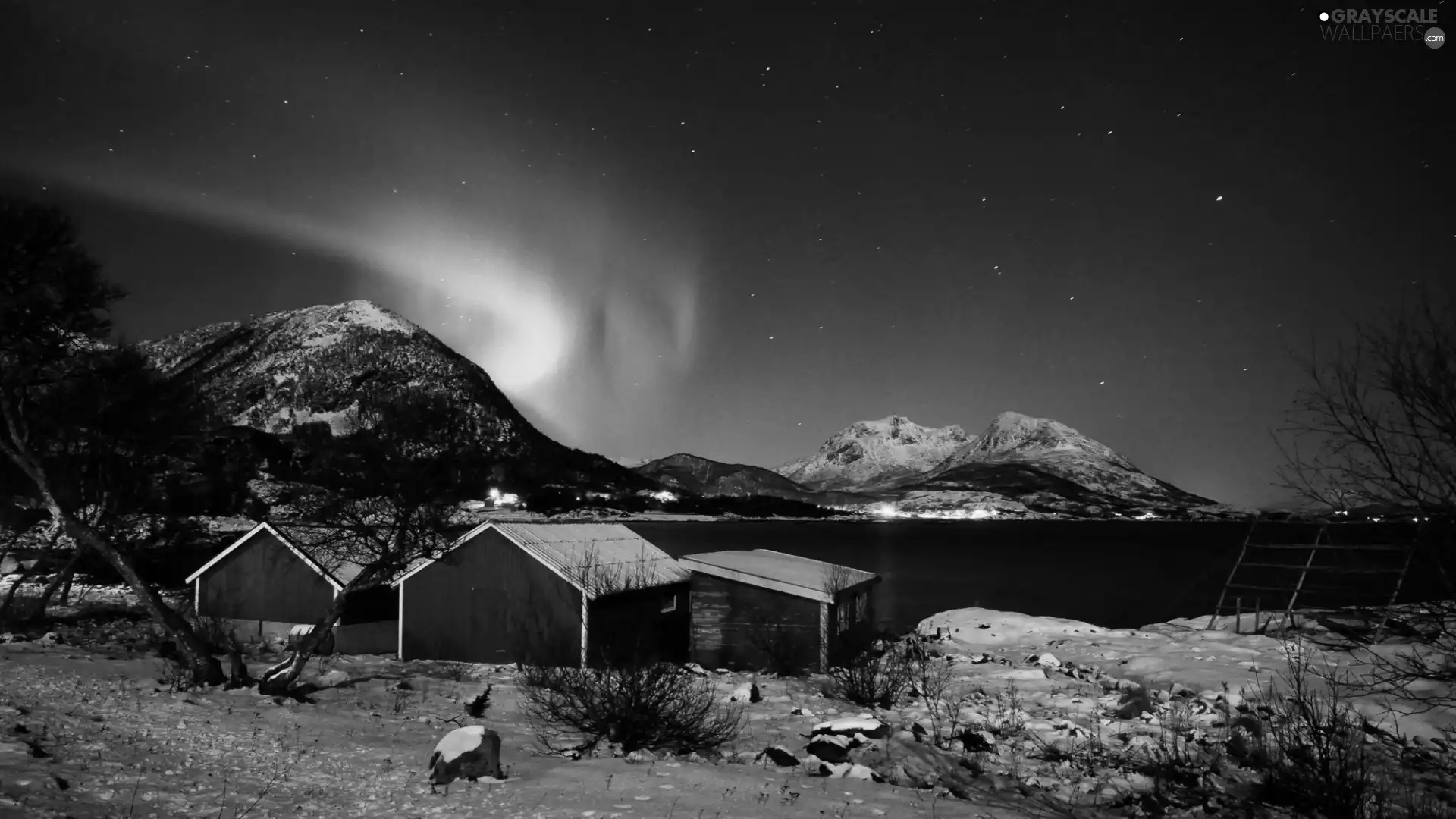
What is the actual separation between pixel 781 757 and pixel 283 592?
26.9m

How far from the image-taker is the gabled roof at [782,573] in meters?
28.2

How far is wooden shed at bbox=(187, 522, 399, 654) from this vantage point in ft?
107

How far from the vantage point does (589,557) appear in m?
26.7

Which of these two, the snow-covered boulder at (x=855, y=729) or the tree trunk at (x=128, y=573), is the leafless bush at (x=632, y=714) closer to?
the snow-covered boulder at (x=855, y=729)

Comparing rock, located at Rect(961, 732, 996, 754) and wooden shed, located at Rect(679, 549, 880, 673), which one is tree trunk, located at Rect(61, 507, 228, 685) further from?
wooden shed, located at Rect(679, 549, 880, 673)

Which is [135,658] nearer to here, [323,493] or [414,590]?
[323,493]

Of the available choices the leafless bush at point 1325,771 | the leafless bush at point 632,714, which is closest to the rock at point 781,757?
the leafless bush at point 632,714

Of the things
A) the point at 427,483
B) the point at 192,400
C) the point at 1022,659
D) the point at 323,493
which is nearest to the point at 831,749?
the point at 427,483

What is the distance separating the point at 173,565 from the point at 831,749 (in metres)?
76.8

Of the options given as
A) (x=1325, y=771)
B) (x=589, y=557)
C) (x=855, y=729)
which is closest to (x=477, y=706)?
(x=855, y=729)

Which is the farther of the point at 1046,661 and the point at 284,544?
the point at 284,544

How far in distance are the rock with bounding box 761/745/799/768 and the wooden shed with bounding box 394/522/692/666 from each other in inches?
475

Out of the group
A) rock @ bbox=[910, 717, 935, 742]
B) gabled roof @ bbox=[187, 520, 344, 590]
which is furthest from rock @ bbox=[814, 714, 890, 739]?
gabled roof @ bbox=[187, 520, 344, 590]

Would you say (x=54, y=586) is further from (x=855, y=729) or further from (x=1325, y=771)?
(x=1325, y=771)
